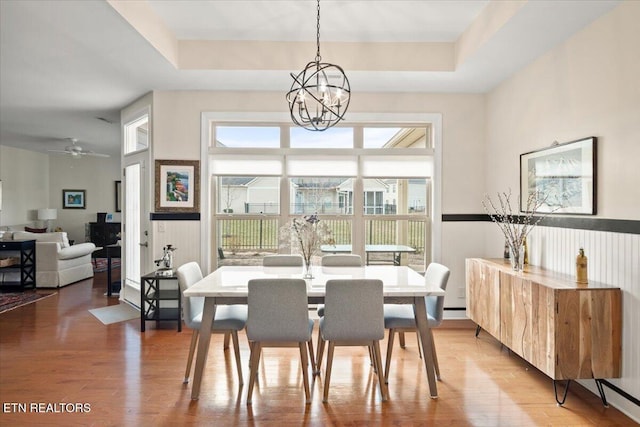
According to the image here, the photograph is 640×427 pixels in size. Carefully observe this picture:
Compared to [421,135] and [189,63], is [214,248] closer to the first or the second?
[189,63]

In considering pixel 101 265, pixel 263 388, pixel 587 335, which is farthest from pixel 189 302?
pixel 101 265

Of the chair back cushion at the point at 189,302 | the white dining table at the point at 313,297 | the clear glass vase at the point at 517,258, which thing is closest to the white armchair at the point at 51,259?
the chair back cushion at the point at 189,302

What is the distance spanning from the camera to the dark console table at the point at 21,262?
608cm

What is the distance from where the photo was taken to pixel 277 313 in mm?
2584

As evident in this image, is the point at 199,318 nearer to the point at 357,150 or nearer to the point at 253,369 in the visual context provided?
the point at 253,369

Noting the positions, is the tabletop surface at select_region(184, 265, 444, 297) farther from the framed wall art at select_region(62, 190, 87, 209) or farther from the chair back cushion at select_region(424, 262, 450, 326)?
the framed wall art at select_region(62, 190, 87, 209)

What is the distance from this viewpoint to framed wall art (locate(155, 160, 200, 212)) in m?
4.52

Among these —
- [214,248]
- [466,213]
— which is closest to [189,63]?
[214,248]

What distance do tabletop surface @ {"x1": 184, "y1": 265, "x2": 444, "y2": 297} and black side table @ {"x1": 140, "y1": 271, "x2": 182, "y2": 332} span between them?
42.0 inches

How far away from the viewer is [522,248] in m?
3.31

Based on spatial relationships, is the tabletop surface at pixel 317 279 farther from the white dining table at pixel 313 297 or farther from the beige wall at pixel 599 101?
the beige wall at pixel 599 101

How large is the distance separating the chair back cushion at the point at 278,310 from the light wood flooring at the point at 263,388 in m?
0.49

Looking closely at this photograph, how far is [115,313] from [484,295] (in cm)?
423

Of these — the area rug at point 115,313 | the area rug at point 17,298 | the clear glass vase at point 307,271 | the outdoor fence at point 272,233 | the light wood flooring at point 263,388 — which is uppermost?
the outdoor fence at point 272,233
